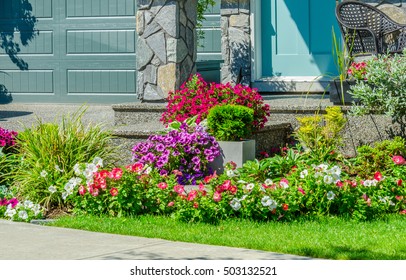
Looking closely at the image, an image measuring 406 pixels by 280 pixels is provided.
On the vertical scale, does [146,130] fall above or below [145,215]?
above

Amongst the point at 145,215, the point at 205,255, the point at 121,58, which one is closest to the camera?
the point at 205,255

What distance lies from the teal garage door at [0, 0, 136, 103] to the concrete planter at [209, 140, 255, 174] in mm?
6382

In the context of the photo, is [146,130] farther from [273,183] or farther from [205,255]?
[205,255]

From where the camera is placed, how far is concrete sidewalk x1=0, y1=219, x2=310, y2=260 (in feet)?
16.8

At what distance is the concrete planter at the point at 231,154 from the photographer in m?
7.75

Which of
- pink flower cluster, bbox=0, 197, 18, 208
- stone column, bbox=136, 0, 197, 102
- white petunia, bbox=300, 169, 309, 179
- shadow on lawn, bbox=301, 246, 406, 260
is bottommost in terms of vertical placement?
shadow on lawn, bbox=301, 246, 406, 260

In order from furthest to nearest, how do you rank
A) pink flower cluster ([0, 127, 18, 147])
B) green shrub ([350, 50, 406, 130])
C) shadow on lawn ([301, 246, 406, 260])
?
1. pink flower cluster ([0, 127, 18, 147])
2. green shrub ([350, 50, 406, 130])
3. shadow on lawn ([301, 246, 406, 260])

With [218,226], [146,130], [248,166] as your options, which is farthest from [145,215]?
[146,130]

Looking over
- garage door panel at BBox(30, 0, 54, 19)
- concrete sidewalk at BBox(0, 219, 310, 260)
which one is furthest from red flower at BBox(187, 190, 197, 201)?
garage door panel at BBox(30, 0, 54, 19)

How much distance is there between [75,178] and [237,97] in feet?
7.00

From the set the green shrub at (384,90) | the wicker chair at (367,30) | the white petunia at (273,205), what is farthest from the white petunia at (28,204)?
the wicker chair at (367,30)

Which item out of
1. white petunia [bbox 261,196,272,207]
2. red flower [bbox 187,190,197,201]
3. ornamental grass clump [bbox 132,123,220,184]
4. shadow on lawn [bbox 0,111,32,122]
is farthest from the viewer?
shadow on lawn [bbox 0,111,32,122]

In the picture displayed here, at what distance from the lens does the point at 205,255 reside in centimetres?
Answer: 516

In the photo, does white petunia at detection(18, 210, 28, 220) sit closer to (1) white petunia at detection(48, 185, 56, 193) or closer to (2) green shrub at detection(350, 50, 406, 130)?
(1) white petunia at detection(48, 185, 56, 193)
